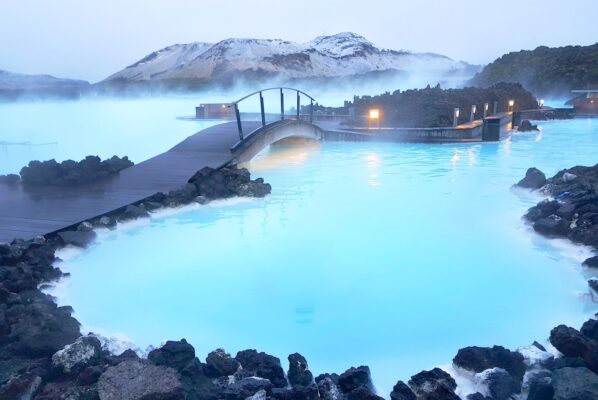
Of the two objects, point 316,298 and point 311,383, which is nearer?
point 311,383

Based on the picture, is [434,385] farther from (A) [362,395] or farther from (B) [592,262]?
(B) [592,262]

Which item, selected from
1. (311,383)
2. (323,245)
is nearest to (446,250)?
(323,245)

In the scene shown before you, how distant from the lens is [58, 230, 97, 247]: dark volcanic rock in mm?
7367

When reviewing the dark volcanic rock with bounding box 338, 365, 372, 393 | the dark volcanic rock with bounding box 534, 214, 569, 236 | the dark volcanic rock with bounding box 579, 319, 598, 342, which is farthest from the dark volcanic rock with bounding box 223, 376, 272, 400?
the dark volcanic rock with bounding box 534, 214, 569, 236

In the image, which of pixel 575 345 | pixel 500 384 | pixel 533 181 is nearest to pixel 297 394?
pixel 500 384

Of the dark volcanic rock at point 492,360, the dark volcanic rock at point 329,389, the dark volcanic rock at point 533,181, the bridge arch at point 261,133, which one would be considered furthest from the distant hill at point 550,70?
the dark volcanic rock at point 329,389

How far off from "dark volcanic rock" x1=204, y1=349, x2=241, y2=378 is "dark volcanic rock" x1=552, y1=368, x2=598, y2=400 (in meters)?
2.43

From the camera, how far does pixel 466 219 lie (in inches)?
364

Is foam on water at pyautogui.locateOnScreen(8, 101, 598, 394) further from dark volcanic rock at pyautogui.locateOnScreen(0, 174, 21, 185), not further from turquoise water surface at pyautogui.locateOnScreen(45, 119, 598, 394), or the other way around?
dark volcanic rock at pyautogui.locateOnScreen(0, 174, 21, 185)

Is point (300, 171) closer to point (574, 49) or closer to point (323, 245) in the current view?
point (323, 245)

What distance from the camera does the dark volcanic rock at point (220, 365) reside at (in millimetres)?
4262

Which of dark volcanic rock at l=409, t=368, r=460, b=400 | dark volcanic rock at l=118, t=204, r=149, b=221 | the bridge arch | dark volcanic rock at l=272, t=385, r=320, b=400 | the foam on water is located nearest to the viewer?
dark volcanic rock at l=272, t=385, r=320, b=400

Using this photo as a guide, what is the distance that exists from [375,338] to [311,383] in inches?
50.6

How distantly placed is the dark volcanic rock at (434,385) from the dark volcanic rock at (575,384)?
A: 0.70 m
